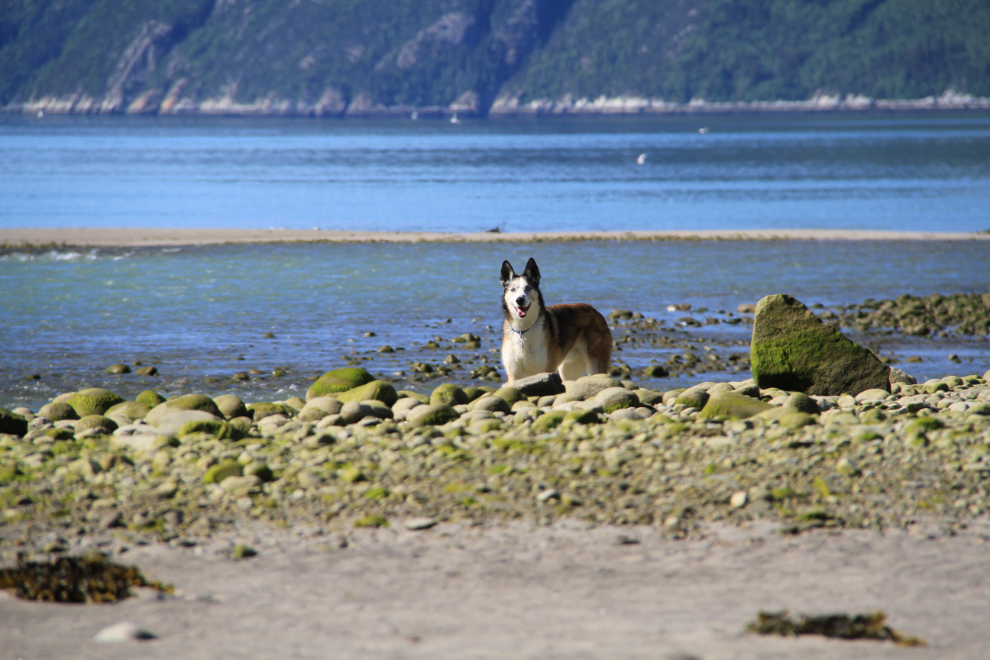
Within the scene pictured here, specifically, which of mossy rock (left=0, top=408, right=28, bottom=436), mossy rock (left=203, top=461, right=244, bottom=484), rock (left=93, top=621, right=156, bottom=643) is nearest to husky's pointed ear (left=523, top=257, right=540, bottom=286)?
mossy rock (left=203, top=461, right=244, bottom=484)

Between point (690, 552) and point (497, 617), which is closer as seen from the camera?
point (497, 617)

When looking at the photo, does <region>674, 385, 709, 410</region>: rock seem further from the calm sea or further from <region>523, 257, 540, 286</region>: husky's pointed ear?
the calm sea

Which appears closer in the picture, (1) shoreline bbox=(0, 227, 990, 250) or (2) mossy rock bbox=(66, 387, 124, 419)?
(2) mossy rock bbox=(66, 387, 124, 419)

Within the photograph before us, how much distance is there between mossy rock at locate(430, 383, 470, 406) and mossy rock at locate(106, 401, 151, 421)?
320 cm

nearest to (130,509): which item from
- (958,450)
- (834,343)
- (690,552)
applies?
(690,552)

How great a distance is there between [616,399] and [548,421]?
120cm

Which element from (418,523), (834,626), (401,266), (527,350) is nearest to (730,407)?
(527,350)

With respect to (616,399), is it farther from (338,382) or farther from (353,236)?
(353,236)

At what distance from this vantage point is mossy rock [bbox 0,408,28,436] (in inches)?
387

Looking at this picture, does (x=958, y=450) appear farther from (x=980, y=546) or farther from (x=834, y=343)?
(x=834, y=343)

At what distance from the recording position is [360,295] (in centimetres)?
2236

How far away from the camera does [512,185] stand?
65.9m

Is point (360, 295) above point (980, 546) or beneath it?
above

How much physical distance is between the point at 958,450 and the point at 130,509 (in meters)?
6.67
